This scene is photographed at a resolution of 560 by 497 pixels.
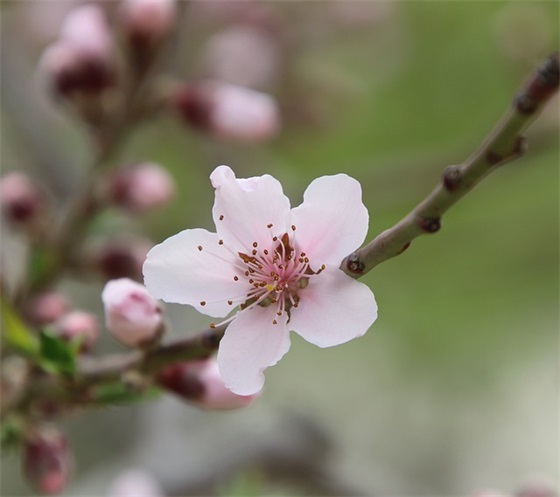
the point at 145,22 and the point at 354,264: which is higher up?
the point at 145,22

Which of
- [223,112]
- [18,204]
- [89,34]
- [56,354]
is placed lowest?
[56,354]

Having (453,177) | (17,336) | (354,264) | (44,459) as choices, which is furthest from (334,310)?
(44,459)

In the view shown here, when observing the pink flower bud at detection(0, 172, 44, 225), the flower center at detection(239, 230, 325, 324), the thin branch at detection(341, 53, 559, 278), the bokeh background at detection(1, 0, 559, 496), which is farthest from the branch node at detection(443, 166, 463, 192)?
the bokeh background at detection(1, 0, 559, 496)

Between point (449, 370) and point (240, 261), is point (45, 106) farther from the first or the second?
point (240, 261)

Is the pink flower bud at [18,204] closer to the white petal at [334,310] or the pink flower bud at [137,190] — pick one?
the pink flower bud at [137,190]

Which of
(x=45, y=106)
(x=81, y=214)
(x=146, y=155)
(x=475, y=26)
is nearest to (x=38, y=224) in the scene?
(x=81, y=214)

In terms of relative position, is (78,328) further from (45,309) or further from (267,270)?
(267,270)

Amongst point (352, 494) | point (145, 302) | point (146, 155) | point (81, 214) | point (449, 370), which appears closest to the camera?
point (145, 302)
